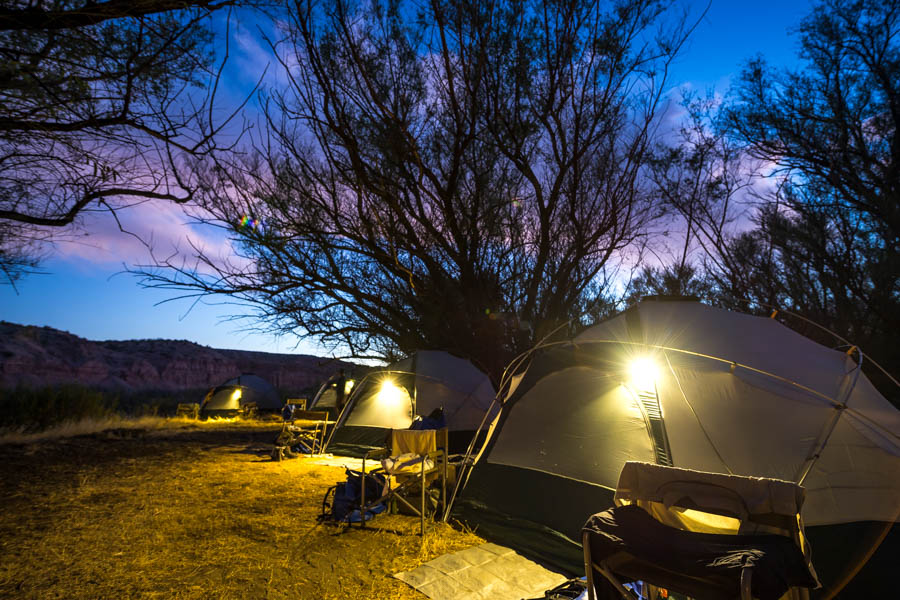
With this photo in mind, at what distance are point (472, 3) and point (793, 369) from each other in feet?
23.6

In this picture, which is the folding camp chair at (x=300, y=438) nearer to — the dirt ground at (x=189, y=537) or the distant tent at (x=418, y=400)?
the distant tent at (x=418, y=400)

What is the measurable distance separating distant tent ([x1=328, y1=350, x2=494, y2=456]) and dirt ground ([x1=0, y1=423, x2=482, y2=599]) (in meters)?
1.82

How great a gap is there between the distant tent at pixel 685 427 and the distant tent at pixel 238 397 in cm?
1689

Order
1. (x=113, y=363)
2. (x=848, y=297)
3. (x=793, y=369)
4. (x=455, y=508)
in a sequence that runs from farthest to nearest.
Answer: (x=113, y=363)
(x=848, y=297)
(x=455, y=508)
(x=793, y=369)

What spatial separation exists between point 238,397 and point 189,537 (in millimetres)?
16177

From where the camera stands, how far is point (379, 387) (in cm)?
1003

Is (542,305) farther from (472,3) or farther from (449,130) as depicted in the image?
Answer: (472,3)

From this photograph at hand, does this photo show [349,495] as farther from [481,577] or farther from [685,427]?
[685,427]

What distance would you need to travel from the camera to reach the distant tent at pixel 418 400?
9.36 metres

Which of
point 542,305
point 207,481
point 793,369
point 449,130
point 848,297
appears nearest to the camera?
point 793,369

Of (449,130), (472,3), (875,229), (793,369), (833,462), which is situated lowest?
(833,462)

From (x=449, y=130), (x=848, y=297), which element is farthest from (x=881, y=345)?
(x=449, y=130)

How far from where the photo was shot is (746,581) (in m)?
1.79

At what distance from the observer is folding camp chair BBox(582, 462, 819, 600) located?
1864mm
